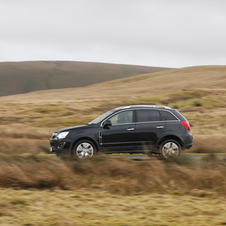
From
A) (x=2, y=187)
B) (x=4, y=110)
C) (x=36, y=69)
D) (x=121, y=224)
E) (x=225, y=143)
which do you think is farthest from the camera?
(x=36, y=69)

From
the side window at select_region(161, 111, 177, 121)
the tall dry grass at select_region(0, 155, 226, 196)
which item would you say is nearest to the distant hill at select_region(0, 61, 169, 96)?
the side window at select_region(161, 111, 177, 121)

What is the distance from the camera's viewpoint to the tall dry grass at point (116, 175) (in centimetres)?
638

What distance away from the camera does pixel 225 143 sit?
13.7 m

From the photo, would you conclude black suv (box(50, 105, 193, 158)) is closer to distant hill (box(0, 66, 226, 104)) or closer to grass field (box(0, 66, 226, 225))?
grass field (box(0, 66, 226, 225))

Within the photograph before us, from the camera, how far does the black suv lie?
9867mm

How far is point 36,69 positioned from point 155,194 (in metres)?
126

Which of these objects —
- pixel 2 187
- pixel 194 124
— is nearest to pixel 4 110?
pixel 194 124

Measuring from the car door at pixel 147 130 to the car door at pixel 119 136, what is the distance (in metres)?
0.18

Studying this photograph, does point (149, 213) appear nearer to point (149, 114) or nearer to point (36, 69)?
point (149, 114)

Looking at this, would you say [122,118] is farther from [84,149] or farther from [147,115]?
[84,149]

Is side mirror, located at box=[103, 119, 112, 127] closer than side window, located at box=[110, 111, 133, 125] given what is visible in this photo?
Yes

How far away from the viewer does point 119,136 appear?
1009 centimetres

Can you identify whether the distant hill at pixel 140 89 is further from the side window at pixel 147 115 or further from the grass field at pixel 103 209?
the grass field at pixel 103 209

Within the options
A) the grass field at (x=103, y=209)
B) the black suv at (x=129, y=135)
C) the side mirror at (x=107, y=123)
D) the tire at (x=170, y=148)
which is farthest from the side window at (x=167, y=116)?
the grass field at (x=103, y=209)
